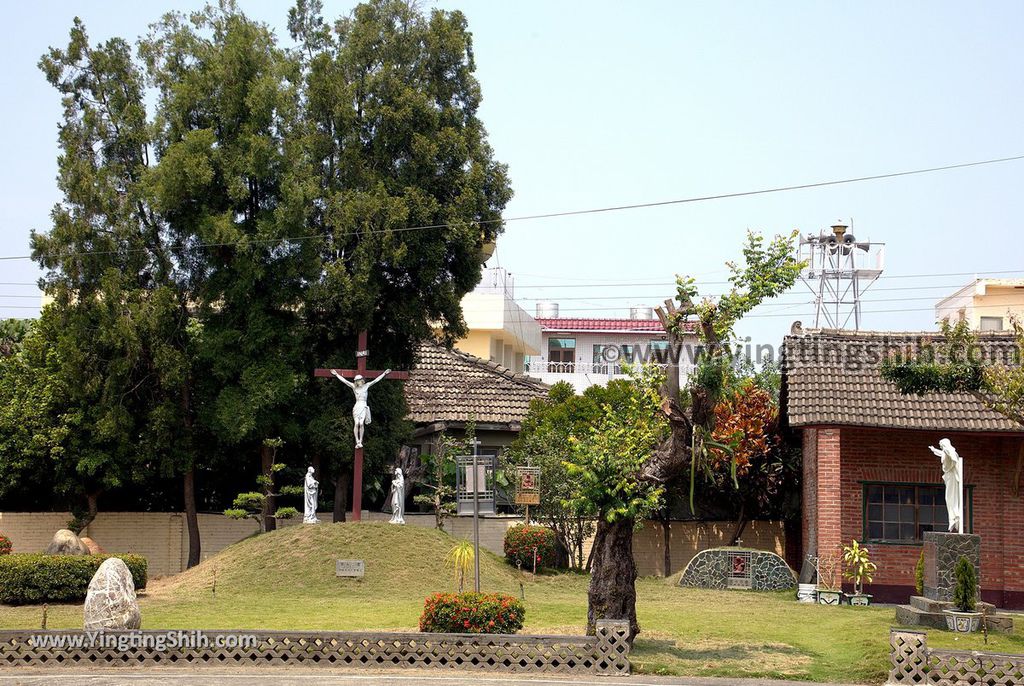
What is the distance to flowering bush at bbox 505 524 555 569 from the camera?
1131 inches

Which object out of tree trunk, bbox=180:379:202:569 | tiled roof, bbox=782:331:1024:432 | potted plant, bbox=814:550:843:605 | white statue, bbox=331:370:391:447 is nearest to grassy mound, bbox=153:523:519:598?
white statue, bbox=331:370:391:447

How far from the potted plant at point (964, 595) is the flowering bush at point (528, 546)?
1116cm

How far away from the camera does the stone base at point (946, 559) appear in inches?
805

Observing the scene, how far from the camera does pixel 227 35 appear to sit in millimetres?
30422

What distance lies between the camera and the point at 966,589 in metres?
19.9

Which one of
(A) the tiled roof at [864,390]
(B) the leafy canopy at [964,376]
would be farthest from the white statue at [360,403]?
(B) the leafy canopy at [964,376]

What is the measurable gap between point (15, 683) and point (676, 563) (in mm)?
18601

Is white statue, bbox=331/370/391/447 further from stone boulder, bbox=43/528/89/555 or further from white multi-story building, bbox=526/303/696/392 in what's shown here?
white multi-story building, bbox=526/303/696/392

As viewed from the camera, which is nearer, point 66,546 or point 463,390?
point 66,546

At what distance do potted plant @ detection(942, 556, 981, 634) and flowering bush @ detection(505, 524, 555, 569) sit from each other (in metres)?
11.2

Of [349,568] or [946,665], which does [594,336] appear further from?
[946,665]

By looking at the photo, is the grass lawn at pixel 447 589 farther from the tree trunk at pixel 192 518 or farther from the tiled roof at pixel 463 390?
the tiled roof at pixel 463 390

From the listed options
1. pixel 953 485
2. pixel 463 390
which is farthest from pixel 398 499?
pixel 953 485

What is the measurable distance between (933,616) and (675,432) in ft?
21.4
